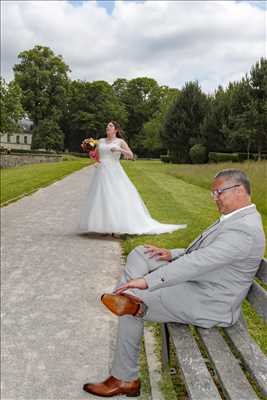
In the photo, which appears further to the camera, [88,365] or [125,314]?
[88,365]

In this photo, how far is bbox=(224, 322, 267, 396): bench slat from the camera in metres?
2.77

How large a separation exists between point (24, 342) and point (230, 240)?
2529mm

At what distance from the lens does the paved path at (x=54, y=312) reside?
159 inches

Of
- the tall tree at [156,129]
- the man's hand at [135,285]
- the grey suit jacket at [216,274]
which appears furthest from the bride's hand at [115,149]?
the tall tree at [156,129]

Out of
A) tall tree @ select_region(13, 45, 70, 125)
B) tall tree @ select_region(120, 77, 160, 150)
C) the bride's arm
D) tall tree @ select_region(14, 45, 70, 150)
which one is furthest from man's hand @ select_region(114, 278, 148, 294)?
tall tree @ select_region(120, 77, 160, 150)

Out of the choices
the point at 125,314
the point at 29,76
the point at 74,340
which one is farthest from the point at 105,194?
the point at 29,76

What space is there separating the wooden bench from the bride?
6099mm

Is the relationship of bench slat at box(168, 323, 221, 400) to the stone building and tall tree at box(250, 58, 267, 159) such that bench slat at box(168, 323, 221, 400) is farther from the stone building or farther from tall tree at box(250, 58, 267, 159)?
the stone building

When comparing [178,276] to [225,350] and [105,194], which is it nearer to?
[225,350]

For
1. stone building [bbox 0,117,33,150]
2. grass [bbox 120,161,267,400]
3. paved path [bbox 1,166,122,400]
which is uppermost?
stone building [bbox 0,117,33,150]

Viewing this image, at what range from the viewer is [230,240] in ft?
10.5

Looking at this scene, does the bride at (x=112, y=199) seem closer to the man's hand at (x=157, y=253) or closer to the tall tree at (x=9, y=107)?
the man's hand at (x=157, y=253)

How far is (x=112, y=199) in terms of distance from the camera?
9.80 meters

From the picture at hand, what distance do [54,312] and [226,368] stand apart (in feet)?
9.80
